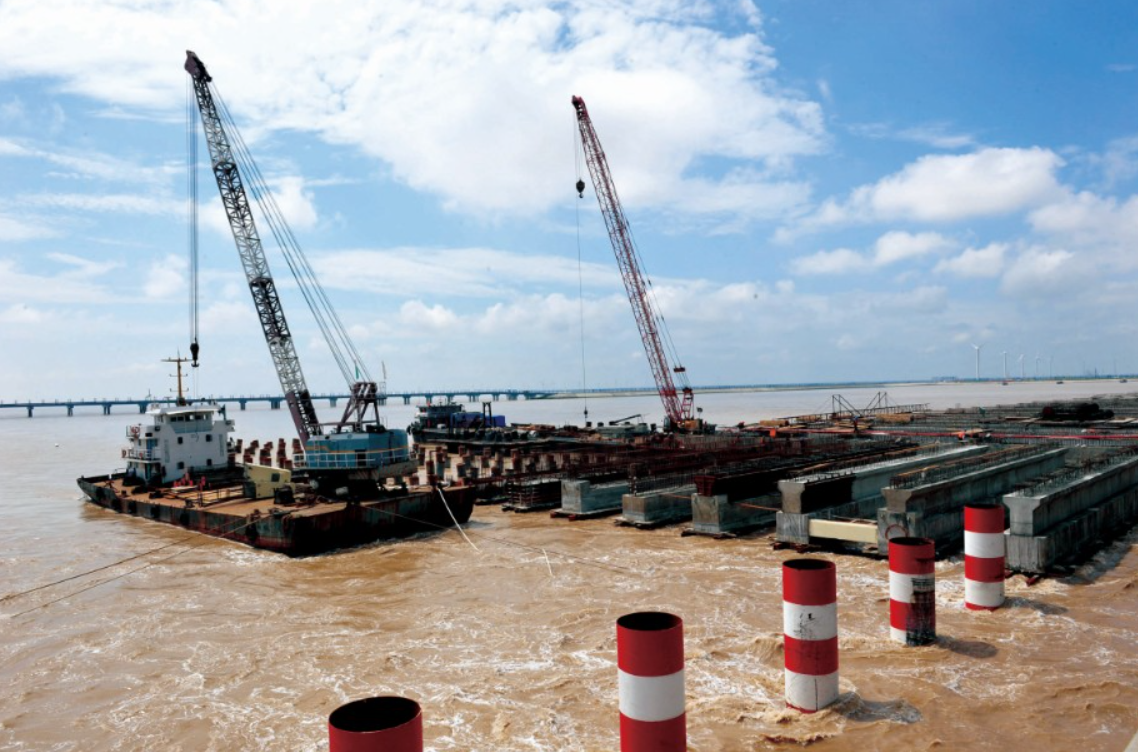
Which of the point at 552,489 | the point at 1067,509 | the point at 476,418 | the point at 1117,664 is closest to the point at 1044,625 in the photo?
the point at 1117,664

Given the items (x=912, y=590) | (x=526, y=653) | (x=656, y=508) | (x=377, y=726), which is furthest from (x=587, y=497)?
(x=377, y=726)

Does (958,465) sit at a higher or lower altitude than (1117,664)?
higher

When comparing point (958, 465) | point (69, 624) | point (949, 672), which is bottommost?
point (69, 624)

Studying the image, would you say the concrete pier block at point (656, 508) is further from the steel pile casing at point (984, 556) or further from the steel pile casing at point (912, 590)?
the steel pile casing at point (912, 590)

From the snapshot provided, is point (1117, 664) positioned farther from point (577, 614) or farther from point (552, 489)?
point (552, 489)

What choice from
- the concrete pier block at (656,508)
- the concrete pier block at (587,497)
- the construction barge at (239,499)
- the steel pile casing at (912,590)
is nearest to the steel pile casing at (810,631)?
the steel pile casing at (912,590)

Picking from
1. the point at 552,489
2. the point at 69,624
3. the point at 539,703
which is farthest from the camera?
the point at 552,489

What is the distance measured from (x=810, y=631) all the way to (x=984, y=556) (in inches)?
272

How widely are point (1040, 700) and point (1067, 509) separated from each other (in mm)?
10741

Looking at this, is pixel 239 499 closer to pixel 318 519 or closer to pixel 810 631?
pixel 318 519

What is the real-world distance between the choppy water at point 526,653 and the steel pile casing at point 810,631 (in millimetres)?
512

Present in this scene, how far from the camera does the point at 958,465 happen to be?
79.8ft

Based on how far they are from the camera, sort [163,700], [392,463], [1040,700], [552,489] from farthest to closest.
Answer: [552,489] < [392,463] < [163,700] < [1040,700]

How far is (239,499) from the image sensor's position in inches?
1212
